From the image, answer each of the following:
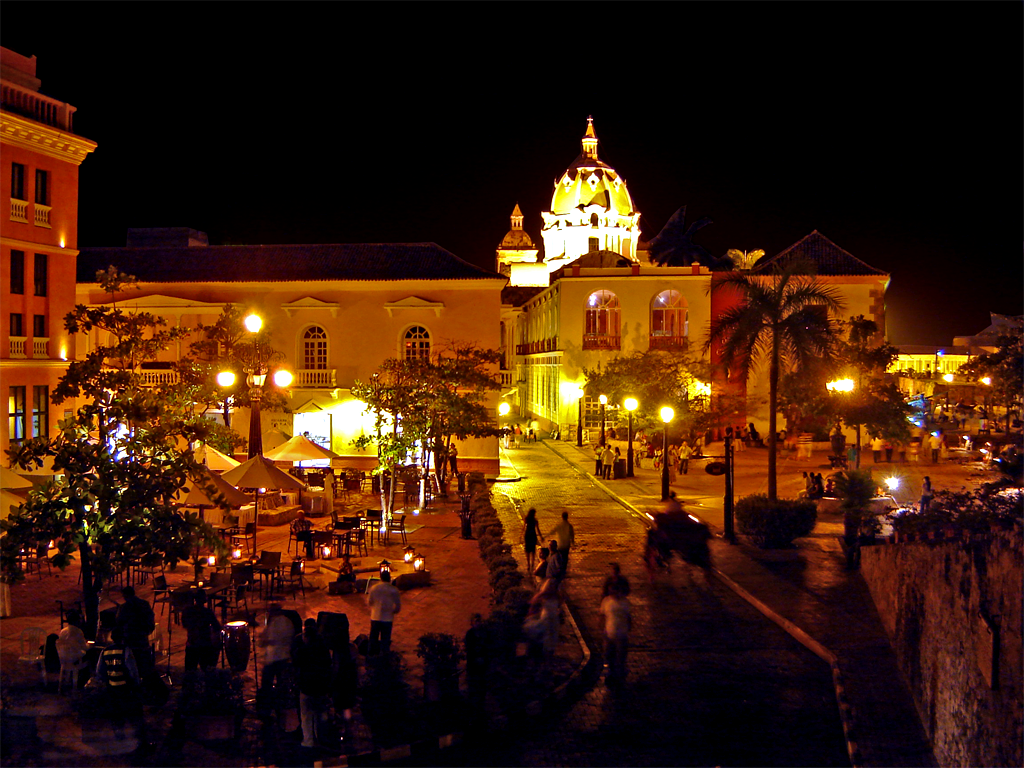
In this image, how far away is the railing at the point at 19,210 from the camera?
2225 centimetres

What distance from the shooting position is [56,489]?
10391mm

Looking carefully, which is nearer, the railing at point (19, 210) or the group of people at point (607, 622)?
the group of people at point (607, 622)

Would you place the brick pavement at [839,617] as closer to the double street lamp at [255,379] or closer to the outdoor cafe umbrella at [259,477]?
the outdoor cafe umbrella at [259,477]

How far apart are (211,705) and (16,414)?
631 inches

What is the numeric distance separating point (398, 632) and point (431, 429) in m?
10.5

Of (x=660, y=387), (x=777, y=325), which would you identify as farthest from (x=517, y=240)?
(x=777, y=325)

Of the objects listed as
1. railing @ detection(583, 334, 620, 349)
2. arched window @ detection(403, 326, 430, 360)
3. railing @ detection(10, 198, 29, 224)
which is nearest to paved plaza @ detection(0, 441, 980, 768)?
railing @ detection(10, 198, 29, 224)

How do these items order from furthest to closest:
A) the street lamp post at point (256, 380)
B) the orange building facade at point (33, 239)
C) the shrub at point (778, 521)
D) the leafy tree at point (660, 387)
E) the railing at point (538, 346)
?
the railing at point (538, 346) < the leafy tree at point (660, 387) < the orange building facade at point (33, 239) < the street lamp post at point (256, 380) < the shrub at point (778, 521)

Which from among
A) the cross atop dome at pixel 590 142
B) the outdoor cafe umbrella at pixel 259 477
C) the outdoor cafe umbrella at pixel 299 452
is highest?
the cross atop dome at pixel 590 142

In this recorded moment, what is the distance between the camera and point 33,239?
2286 cm

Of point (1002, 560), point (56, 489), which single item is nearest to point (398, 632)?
point (56, 489)

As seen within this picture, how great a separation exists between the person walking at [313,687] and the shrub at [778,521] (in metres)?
11.6

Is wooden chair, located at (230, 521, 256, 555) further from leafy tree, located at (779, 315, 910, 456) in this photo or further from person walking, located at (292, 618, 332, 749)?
leafy tree, located at (779, 315, 910, 456)

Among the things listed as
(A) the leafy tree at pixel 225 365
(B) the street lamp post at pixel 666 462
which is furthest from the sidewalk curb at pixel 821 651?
(A) the leafy tree at pixel 225 365
